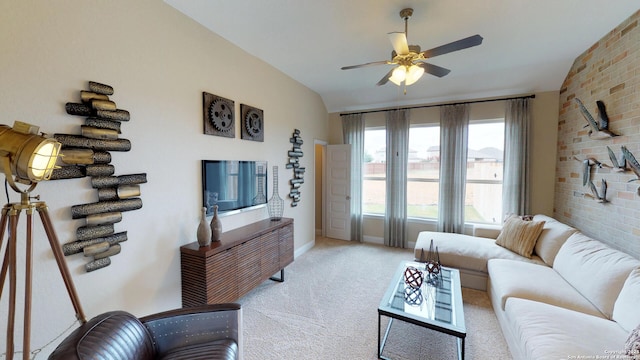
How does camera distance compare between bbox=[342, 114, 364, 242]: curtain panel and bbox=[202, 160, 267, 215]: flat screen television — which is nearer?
bbox=[202, 160, 267, 215]: flat screen television

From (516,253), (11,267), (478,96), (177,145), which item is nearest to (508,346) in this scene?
(516,253)

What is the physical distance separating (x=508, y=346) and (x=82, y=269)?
324 cm

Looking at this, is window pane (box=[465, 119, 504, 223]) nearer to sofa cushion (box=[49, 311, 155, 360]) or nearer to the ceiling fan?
the ceiling fan

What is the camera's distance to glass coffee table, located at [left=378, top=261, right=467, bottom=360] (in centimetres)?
178

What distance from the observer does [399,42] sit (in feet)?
6.52

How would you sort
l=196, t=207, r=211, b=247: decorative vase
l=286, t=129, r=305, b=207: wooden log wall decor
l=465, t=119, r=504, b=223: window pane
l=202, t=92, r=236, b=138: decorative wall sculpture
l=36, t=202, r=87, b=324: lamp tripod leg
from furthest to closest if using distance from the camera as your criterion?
l=465, t=119, r=504, b=223: window pane → l=286, t=129, r=305, b=207: wooden log wall decor → l=202, t=92, r=236, b=138: decorative wall sculpture → l=196, t=207, r=211, b=247: decorative vase → l=36, t=202, r=87, b=324: lamp tripod leg

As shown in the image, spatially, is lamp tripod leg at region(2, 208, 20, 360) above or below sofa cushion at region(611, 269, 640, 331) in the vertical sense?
above

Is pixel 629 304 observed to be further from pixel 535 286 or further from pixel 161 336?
pixel 161 336

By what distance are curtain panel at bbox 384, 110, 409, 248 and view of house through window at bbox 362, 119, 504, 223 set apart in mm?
144

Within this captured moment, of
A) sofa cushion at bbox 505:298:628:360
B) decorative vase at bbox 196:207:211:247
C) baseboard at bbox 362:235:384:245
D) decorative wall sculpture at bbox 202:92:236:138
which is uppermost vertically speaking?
decorative wall sculpture at bbox 202:92:236:138

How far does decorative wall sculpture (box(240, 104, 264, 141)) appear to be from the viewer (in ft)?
9.93

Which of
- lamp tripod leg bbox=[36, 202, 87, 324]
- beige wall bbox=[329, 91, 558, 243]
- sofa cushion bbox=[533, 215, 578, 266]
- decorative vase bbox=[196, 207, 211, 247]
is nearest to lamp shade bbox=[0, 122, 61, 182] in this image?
lamp tripod leg bbox=[36, 202, 87, 324]

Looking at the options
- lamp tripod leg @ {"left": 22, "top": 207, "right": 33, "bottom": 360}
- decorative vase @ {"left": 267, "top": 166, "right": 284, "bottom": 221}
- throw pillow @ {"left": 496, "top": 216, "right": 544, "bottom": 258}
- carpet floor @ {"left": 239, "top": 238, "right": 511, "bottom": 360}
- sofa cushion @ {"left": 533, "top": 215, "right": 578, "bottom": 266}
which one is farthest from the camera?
decorative vase @ {"left": 267, "top": 166, "right": 284, "bottom": 221}

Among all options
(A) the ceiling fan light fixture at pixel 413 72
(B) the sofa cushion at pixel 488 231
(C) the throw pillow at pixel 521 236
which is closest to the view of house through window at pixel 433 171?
(B) the sofa cushion at pixel 488 231
